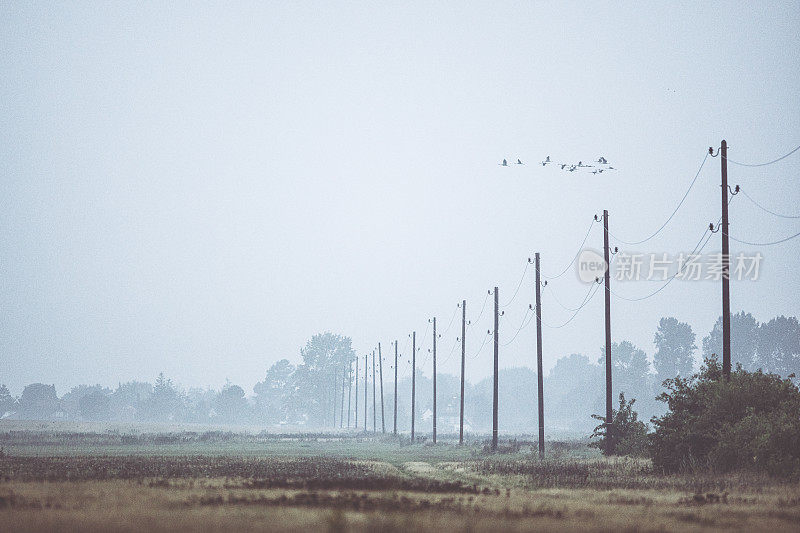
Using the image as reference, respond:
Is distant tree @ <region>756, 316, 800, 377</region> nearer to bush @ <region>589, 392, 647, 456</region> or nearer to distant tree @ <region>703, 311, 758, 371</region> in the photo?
distant tree @ <region>703, 311, 758, 371</region>

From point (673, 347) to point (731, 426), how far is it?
504 ft

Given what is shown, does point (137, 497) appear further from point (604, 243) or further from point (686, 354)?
point (686, 354)

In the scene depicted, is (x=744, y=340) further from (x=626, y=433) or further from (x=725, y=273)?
(x=725, y=273)

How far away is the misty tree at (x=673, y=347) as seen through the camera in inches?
7018

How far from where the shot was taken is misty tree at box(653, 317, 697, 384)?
178 metres

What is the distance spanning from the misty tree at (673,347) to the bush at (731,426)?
490 ft

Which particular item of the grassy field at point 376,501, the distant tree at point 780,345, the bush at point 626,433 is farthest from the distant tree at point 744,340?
the grassy field at point 376,501

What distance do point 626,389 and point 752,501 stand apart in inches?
6701

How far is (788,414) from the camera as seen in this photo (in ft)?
98.1

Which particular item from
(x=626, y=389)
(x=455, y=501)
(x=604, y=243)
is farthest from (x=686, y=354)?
(x=455, y=501)

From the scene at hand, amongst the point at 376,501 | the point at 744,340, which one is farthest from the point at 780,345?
the point at 376,501

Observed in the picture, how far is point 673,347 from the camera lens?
178000 millimetres

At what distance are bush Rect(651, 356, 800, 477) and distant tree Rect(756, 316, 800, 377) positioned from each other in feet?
446

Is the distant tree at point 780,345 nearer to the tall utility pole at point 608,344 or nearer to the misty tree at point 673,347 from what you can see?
the misty tree at point 673,347
